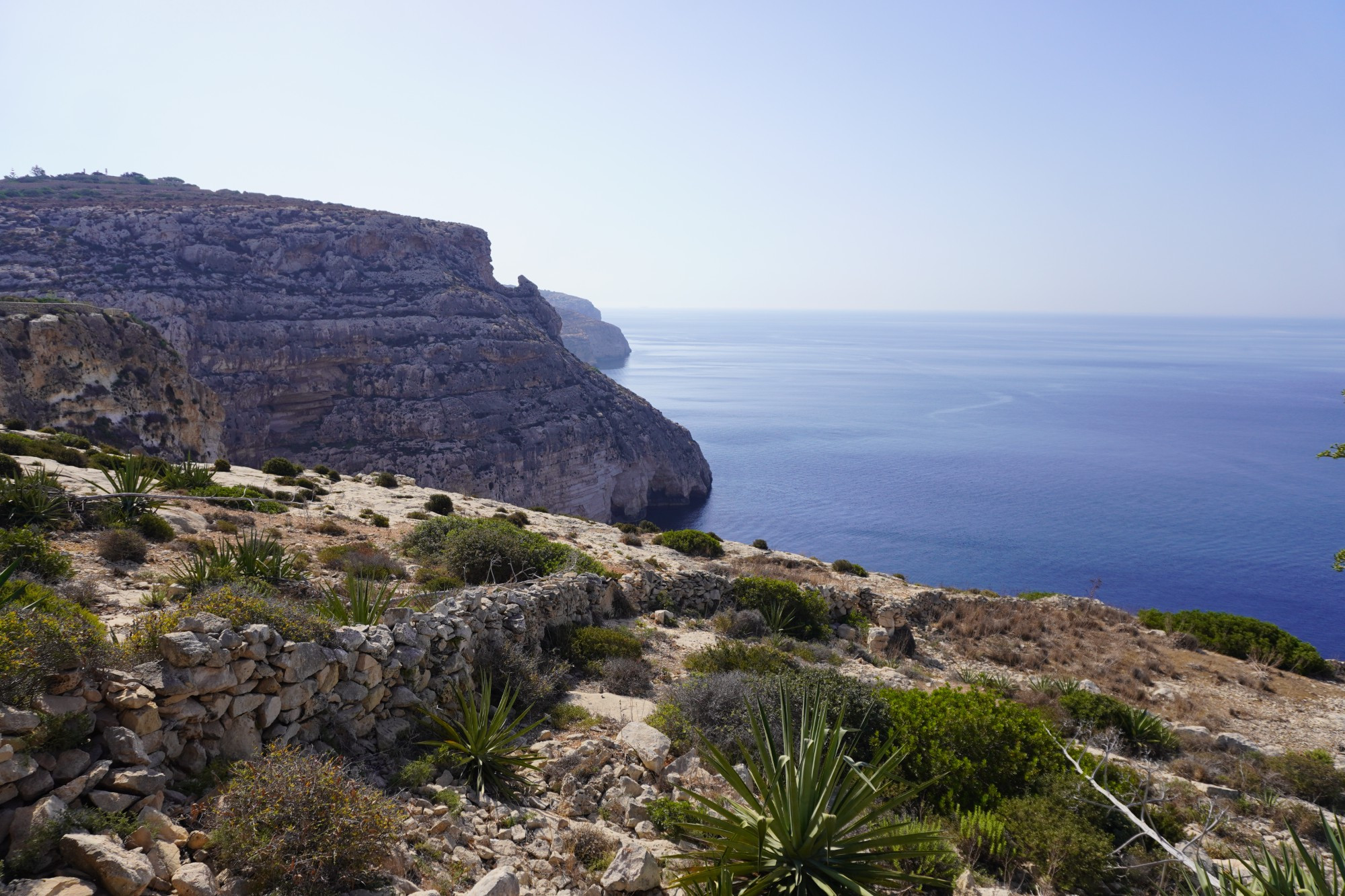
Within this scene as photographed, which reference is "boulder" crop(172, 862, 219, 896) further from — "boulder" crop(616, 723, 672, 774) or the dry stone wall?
"boulder" crop(616, 723, 672, 774)

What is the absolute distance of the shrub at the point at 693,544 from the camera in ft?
84.2

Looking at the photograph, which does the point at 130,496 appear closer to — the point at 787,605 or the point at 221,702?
the point at 221,702

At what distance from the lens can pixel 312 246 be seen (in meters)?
71.1

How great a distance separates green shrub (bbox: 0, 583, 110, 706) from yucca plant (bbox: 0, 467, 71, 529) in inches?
287

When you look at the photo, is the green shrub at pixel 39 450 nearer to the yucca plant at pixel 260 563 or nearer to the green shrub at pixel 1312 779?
the yucca plant at pixel 260 563

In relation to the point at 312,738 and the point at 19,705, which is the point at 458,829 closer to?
the point at 312,738

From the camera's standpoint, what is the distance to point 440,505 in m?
25.0

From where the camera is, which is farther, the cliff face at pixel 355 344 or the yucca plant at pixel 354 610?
the cliff face at pixel 355 344

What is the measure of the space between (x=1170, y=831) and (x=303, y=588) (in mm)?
11290

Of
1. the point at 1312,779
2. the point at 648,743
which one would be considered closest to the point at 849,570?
the point at 1312,779

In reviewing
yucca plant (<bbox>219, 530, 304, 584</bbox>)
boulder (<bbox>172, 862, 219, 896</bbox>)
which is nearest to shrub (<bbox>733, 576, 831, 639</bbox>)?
yucca plant (<bbox>219, 530, 304, 584</bbox>)

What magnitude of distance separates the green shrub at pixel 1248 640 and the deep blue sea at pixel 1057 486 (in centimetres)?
2393

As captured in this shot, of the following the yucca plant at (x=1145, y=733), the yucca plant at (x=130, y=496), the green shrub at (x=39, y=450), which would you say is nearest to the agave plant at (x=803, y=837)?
the yucca plant at (x=1145, y=733)

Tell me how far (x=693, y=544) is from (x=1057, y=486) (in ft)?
192
